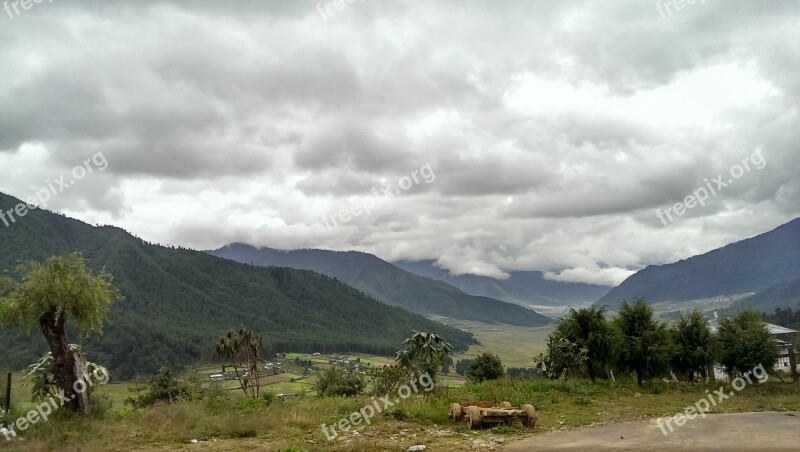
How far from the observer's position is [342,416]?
Result: 2044 cm

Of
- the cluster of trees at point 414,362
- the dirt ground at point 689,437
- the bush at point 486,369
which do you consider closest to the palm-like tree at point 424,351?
the cluster of trees at point 414,362

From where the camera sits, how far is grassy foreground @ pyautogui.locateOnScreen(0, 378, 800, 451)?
53.7ft

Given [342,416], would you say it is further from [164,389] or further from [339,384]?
[164,389]

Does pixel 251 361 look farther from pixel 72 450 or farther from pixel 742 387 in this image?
pixel 742 387

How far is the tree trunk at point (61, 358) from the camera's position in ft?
68.0

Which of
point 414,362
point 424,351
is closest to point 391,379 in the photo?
point 414,362

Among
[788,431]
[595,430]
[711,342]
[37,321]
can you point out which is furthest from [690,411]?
[37,321]

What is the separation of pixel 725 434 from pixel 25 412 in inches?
1124

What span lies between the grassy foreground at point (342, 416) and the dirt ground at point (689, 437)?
49.8 inches

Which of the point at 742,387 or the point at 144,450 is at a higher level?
the point at 144,450

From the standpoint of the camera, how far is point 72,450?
1505 cm

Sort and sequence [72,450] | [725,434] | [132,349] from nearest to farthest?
[72,450], [725,434], [132,349]

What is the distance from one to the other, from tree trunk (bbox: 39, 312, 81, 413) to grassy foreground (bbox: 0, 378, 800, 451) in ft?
3.17

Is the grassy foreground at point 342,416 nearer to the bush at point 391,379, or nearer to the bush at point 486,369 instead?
the bush at point 391,379
